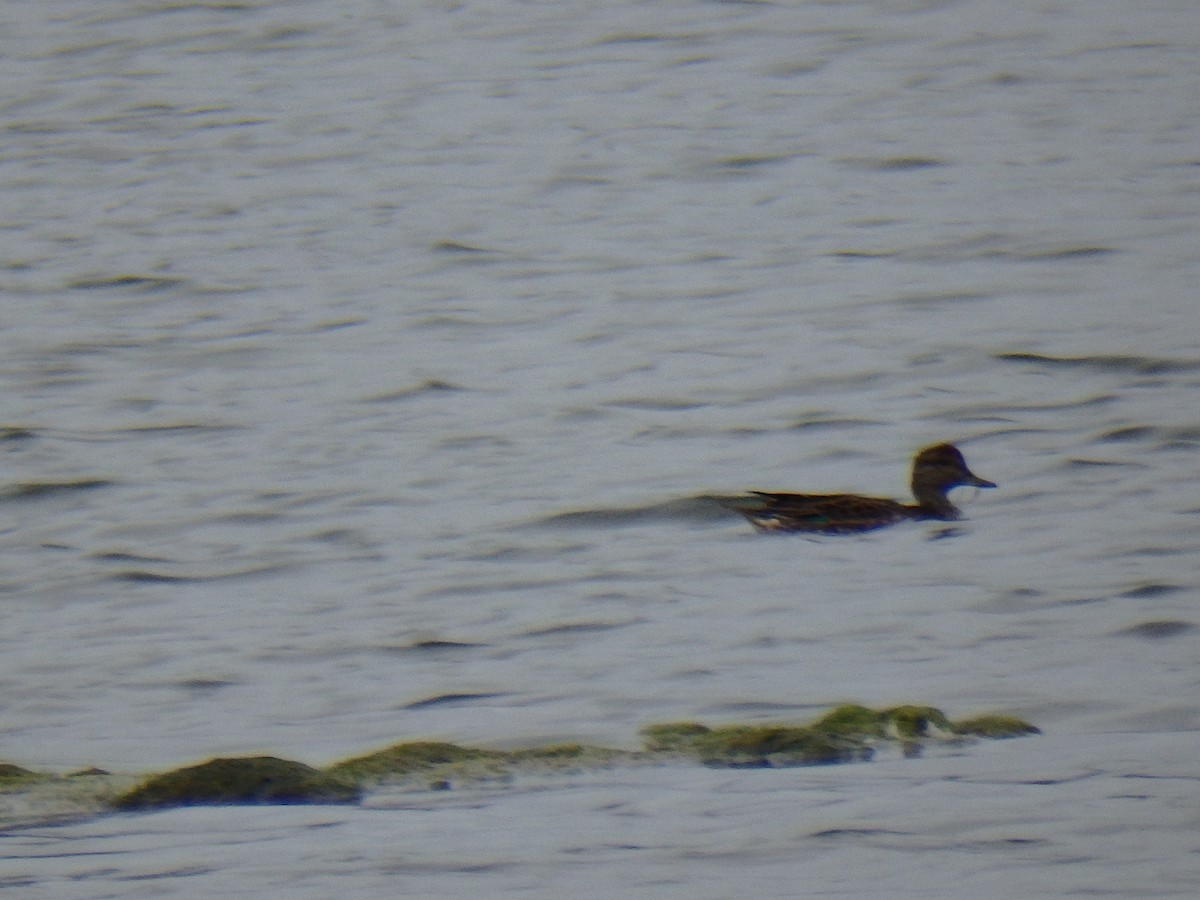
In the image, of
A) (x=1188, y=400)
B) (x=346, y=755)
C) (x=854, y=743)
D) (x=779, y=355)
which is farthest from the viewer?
(x=779, y=355)

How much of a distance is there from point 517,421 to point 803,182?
5379mm

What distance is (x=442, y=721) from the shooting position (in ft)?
22.7

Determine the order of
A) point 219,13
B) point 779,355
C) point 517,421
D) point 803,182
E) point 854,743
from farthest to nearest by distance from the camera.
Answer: point 219,13, point 803,182, point 779,355, point 517,421, point 854,743

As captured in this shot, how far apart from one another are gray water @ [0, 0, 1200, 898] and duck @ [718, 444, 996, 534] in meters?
0.08

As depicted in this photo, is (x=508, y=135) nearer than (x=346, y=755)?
No

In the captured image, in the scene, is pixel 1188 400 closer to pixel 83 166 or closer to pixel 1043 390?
pixel 1043 390

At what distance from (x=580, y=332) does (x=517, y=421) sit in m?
1.90

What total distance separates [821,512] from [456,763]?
130 inches

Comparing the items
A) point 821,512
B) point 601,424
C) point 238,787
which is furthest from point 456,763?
point 601,424

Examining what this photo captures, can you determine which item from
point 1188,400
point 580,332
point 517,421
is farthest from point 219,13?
point 1188,400

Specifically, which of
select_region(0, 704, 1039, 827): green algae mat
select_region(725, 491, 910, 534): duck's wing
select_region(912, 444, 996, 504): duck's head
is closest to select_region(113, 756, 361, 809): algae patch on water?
select_region(0, 704, 1039, 827): green algae mat

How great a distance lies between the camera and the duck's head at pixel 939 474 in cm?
931

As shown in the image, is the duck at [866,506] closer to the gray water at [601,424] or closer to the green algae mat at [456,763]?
the gray water at [601,424]

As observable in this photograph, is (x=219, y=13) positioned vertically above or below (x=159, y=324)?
above
